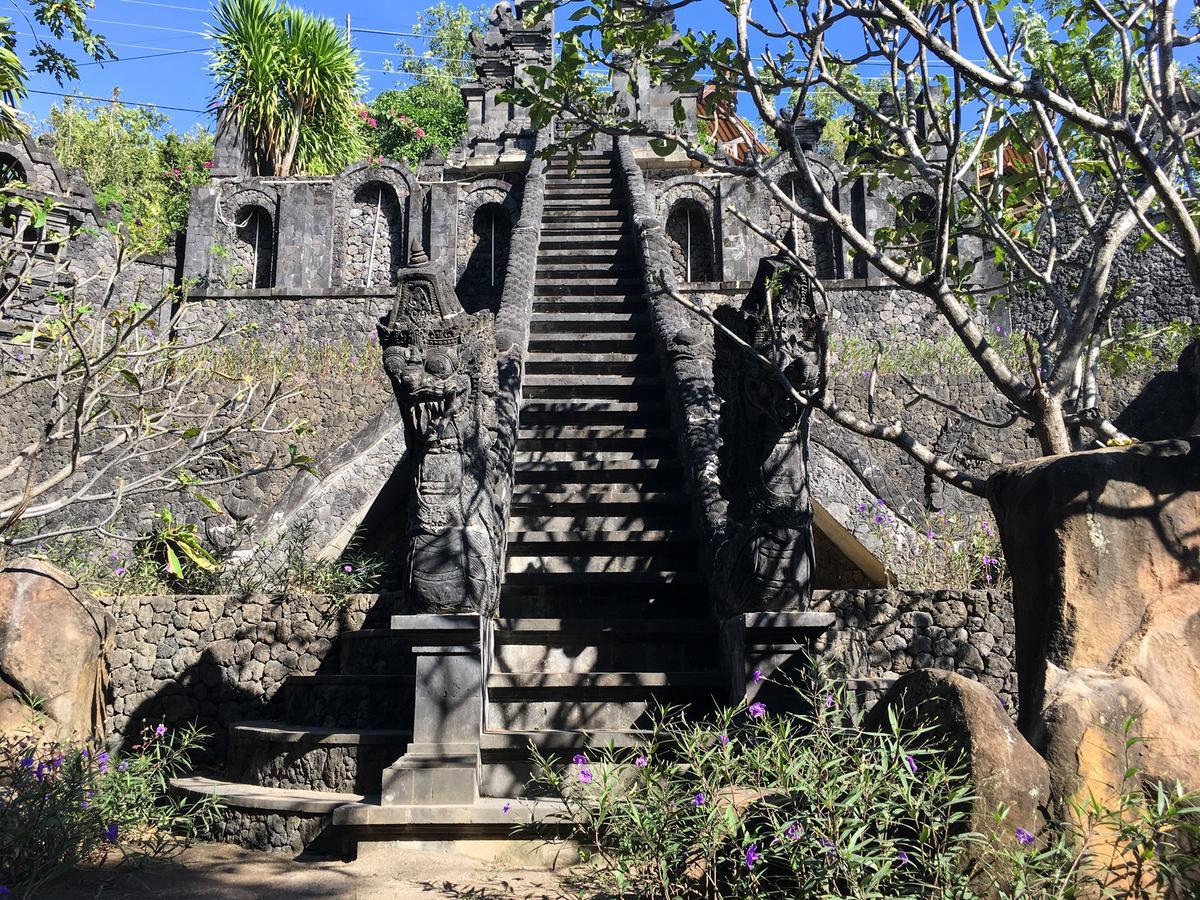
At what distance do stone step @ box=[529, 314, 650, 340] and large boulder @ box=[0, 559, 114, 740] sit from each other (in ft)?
15.7

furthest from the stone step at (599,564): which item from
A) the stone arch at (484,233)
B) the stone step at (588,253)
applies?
the stone arch at (484,233)

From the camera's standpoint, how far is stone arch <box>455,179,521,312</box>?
55.8 feet

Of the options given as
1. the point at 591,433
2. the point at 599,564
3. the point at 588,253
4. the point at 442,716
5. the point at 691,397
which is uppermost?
the point at 588,253

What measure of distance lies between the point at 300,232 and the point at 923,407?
31.6ft

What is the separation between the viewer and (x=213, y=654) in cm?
779

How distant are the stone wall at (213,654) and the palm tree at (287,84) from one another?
13.3m

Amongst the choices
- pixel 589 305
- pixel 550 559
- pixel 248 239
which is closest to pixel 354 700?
pixel 550 559

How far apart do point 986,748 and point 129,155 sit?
93.2 feet

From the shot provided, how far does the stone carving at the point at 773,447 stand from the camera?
18.5 feet

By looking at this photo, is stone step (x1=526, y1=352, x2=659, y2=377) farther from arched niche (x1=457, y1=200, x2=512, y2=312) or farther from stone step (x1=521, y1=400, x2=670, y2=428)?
arched niche (x1=457, y1=200, x2=512, y2=312)

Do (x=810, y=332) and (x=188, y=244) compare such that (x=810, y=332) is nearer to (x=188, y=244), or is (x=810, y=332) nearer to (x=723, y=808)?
(x=723, y=808)

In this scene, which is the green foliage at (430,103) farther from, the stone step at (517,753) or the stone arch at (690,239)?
the stone step at (517,753)

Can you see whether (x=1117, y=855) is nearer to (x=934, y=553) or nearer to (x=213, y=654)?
(x=934, y=553)

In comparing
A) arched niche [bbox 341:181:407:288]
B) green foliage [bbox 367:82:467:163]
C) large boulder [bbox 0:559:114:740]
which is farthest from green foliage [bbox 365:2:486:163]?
large boulder [bbox 0:559:114:740]
